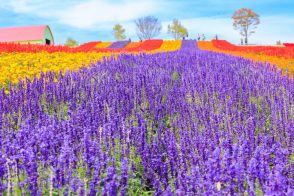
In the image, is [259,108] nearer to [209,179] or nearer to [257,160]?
[257,160]

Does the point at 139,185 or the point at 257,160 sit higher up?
the point at 257,160

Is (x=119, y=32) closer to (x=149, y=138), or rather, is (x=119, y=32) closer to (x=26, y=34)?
(x=26, y=34)

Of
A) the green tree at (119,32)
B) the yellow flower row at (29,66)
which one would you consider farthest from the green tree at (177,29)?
the yellow flower row at (29,66)

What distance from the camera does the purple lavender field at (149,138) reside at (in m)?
2.96

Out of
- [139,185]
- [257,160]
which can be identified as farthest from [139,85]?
[257,160]

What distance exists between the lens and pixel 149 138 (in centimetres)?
495

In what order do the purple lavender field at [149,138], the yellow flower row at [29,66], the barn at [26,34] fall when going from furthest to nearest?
the barn at [26,34] → the yellow flower row at [29,66] → the purple lavender field at [149,138]

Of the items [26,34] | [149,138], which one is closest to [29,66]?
[149,138]

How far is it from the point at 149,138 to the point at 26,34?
35.0 m

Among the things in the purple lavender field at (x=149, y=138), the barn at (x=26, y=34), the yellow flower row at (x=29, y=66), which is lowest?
the purple lavender field at (x=149, y=138)

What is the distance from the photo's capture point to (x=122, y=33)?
56500 mm

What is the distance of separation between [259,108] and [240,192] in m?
3.78

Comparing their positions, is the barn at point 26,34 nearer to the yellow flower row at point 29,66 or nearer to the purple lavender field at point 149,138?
the yellow flower row at point 29,66

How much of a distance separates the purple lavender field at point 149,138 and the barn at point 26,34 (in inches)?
1186
